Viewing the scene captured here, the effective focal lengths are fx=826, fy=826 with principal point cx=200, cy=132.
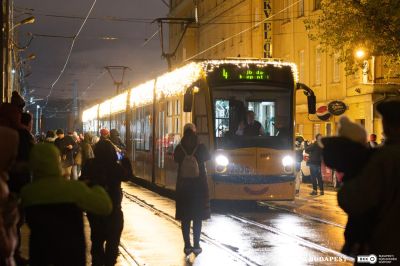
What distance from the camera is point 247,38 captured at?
175 ft

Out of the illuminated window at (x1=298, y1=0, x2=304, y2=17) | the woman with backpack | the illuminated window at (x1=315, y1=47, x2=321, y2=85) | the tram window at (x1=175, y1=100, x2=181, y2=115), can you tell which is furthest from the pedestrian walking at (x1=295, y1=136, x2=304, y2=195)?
the illuminated window at (x1=298, y1=0, x2=304, y2=17)

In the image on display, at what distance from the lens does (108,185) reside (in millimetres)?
9688

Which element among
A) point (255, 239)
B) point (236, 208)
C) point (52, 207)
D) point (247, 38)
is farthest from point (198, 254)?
point (247, 38)

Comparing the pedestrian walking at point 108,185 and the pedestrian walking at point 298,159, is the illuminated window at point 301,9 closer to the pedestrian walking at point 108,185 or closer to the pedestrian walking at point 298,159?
the pedestrian walking at point 298,159

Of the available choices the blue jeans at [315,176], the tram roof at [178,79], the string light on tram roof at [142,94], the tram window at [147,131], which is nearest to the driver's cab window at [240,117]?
the tram roof at [178,79]

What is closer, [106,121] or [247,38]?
[106,121]

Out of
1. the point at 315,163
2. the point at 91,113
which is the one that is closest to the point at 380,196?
the point at 315,163

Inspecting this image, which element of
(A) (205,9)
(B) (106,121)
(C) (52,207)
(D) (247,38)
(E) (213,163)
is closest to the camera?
(C) (52,207)

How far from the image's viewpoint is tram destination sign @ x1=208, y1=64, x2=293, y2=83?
18656 mm

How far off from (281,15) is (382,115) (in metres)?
41.9

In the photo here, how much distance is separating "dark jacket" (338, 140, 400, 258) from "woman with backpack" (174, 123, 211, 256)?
6.94 meters

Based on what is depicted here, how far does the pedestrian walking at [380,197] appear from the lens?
501 cm

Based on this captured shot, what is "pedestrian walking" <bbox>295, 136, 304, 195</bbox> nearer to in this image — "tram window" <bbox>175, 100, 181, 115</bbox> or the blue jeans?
the blue jeans

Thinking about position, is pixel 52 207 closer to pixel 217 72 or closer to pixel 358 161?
pixel 358 161
